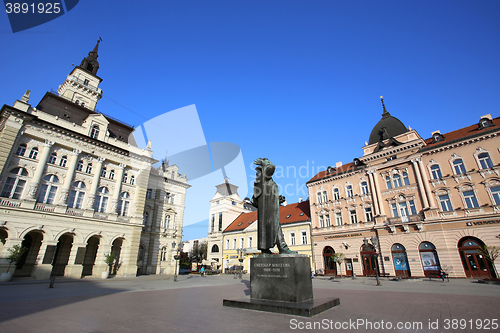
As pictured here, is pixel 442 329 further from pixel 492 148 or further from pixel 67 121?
pixel 67 121

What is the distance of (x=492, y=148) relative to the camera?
2248cm

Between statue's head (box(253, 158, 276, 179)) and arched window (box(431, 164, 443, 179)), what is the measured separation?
2477 cm

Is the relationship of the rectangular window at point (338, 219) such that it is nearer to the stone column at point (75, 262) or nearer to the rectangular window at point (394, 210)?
the rectangular window at point (394, 210)

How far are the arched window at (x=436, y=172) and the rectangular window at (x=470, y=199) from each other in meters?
2.70

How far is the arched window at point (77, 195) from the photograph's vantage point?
2539 centimetres

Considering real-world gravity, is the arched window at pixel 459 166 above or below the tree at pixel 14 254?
above

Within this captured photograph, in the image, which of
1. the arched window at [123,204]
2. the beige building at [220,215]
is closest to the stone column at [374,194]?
the beige building at [220,215]

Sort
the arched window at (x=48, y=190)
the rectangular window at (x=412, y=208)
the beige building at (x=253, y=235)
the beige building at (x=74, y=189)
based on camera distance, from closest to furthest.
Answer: the beige building at (x=74, y=189), the arched window at (x=48, y=190), the rectangular window at (x=412, y=208), the beige building at (x=253, y=235)

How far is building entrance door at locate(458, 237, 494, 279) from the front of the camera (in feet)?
69.4

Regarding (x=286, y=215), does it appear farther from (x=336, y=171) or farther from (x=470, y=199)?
(x=470, y=199)

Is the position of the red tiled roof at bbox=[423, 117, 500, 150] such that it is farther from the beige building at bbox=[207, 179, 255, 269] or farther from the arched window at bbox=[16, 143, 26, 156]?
the arched window at bbox=[16, 143, 26, 156]

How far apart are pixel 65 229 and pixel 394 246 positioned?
35.2m

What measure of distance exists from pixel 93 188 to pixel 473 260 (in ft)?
129

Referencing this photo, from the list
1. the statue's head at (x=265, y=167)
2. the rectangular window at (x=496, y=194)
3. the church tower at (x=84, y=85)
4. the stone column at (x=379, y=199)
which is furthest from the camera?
the church tower at (x=84, y=85)
